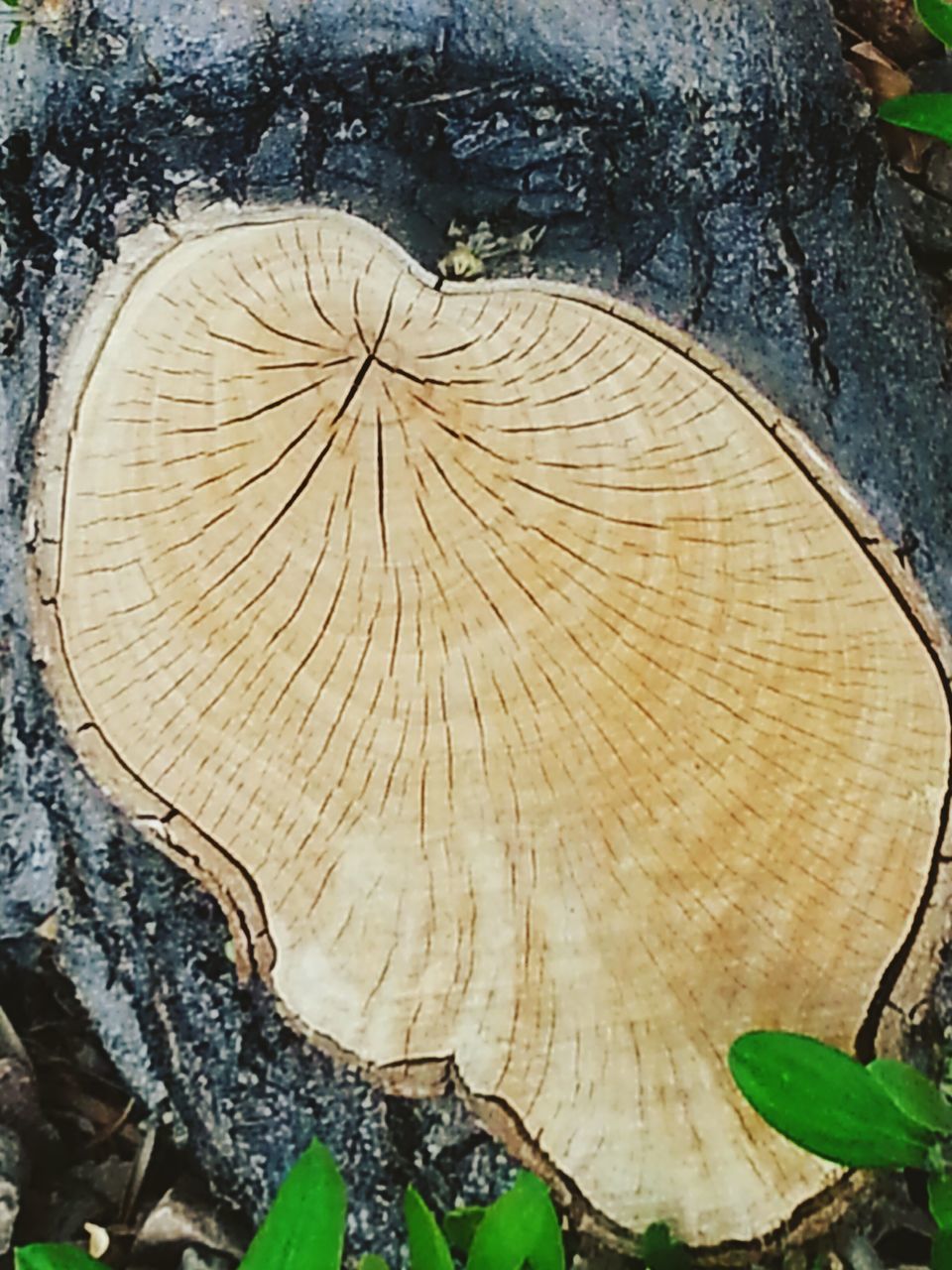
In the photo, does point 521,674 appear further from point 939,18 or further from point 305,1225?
point 939,18

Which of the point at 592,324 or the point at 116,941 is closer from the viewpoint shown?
the point at 592,324

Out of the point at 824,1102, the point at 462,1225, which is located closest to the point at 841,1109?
the point at 824,1102

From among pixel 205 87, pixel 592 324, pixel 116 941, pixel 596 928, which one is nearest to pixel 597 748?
pixel 596 928

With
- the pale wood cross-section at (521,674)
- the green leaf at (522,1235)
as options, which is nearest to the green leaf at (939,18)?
the pale wood cross-section at (521,674)

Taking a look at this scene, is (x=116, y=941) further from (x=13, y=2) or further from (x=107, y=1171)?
(x=13, y=2)

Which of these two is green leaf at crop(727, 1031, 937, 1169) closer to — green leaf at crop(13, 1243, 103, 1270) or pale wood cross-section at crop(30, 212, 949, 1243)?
pale wood cross-section at crop(30, 212, 949, 1243)

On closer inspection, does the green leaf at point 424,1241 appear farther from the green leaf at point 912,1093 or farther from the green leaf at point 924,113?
the green leaf at point 924,113

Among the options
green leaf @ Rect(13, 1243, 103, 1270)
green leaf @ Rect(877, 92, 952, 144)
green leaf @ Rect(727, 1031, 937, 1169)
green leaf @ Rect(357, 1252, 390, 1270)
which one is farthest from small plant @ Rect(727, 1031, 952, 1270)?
green leaf @ Rect(877, 92, 952, 144)
